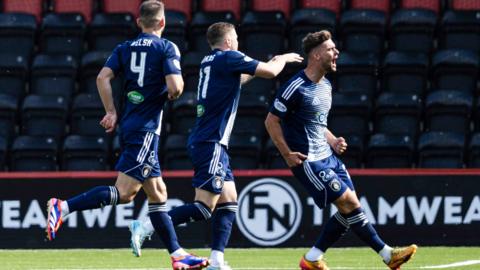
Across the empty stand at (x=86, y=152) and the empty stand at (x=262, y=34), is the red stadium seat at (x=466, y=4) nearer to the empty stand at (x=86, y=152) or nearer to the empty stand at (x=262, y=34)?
the empty stand at (x=262, y=34)

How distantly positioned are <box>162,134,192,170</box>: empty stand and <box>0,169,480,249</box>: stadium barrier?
5.49 feet

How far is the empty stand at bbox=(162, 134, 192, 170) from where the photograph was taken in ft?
49.4

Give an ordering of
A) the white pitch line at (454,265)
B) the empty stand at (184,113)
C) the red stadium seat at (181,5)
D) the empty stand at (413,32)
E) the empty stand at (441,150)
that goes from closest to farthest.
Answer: the white pitch line at (454,265) < the empty stand at (441,150) < the empty stand at (184,113) < the empty stand at (413,32) < the red stadium seat at (181,5)

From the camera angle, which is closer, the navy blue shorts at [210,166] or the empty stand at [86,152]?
the navy blue shorts at [210,166]

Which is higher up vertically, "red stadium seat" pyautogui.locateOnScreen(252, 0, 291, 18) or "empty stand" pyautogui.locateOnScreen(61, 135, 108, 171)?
"red stadium seat" pyautogui.locateOnScreen(252, 0, 291, 18)

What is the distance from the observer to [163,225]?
9.30 m

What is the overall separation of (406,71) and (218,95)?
697 cm

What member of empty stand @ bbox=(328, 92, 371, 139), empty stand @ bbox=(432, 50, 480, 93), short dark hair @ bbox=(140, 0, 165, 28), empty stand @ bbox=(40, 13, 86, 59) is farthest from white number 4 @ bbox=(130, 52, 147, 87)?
empty stand @ bbox=(40, 13, 86, 59)

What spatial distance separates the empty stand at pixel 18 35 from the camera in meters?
16.9

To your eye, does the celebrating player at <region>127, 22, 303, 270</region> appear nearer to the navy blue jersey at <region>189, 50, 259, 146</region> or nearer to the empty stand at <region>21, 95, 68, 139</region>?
the navy blue jersey at <region>189, 50, 259, 146</region>

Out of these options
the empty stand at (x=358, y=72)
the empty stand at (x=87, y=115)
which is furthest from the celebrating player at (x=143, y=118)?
the empty stand at (x=358, y=72)

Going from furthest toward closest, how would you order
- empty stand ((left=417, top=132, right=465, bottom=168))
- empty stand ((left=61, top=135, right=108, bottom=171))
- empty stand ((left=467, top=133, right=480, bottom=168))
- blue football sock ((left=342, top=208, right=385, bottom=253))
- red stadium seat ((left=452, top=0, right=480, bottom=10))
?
red stadium seat ((left=452, top=0, right=480, bottom=10)) < empty stand ((left=61, top=135, right=108, bottom=171)) < empty stand ((left=417, top=132, right=465, bottom=168)) < empty stand ((left=467, top=133, right=480, bottom=168)) < blue football sock ((left=342, top=208, right=385, bottom=253))

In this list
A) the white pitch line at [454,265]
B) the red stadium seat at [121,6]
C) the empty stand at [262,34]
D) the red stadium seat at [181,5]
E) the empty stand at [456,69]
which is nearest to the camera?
the white pitch line at [454,265]

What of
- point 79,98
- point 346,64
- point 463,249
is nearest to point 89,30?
point 79,98
